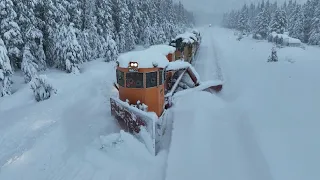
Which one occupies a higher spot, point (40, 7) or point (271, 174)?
point (40, 7)

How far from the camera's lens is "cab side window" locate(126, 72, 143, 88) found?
1072 cm

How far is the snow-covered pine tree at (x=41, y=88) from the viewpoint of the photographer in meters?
13.6

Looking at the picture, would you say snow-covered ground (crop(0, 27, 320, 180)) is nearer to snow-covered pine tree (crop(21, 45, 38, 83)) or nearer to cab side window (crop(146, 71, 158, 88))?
cab side window (crop(146, 71, 158, 88))

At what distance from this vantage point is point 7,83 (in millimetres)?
14922

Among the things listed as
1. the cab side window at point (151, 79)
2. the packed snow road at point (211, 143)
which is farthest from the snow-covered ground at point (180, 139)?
the cab side window at point (151, 79)

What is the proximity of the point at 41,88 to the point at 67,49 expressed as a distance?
7664 mm

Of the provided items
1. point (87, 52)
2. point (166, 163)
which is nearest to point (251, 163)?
point (166, 163)

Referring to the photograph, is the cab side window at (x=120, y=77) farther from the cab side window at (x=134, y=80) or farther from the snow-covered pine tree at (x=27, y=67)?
the snow-covered pine tree at (x=27, y=67)

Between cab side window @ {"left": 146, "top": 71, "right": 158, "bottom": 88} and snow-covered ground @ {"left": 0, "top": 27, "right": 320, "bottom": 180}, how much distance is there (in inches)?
84.2

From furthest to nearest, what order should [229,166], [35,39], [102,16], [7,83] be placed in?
[102,16] → [35,39] → [7,83] → [229,166]

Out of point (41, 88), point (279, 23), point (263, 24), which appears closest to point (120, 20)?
point (41, 88)

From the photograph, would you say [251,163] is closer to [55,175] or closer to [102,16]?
[55,175]

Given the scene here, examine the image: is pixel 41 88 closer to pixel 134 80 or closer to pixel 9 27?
pixel 134 80

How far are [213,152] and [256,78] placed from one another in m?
12.8
